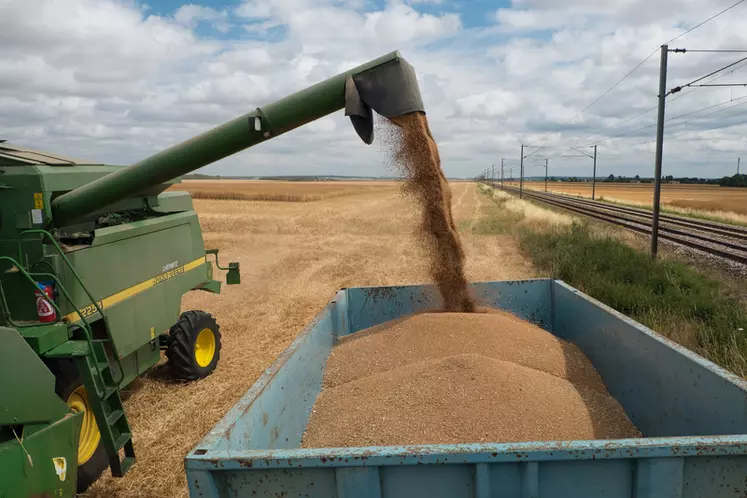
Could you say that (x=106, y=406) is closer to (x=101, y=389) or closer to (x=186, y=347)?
(x=101, y=389)

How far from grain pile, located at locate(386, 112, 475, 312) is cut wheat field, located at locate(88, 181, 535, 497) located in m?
0.29

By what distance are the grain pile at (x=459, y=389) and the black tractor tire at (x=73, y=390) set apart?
173 cm

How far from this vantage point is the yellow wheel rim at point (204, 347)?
5.81 metres

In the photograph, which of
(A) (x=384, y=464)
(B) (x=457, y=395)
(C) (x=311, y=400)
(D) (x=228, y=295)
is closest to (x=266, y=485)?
(A) (x=384, y=464)

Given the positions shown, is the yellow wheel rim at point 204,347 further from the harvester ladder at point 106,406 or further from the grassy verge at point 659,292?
the grassy verge at point 659,292

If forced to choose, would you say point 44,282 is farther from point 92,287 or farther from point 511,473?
point 511,473

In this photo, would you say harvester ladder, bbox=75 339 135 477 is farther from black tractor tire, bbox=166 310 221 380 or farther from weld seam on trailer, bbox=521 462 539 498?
weld seam on trailer, bbox=521 462 539 498

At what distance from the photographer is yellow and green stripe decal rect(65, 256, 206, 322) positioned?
394 centimetres

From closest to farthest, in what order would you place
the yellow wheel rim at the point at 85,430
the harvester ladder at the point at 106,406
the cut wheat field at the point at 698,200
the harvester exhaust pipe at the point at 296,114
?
the harvester ladder at the point at 106,406, the harvester exhaust pipe at the point at 296,114, the yellow wheel rim at the point at 85,430, the cut wheat field at the point at 698,200

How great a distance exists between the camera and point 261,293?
34.4ft

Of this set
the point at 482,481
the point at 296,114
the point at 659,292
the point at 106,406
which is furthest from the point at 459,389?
the point at 659,292

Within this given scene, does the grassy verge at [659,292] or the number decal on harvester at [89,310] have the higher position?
the number decal on harvester at [89,310]

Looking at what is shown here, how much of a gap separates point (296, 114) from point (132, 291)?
7.67 feet

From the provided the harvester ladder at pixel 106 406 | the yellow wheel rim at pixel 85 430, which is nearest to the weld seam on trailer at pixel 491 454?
the harvester ladder at pixel 106 406
